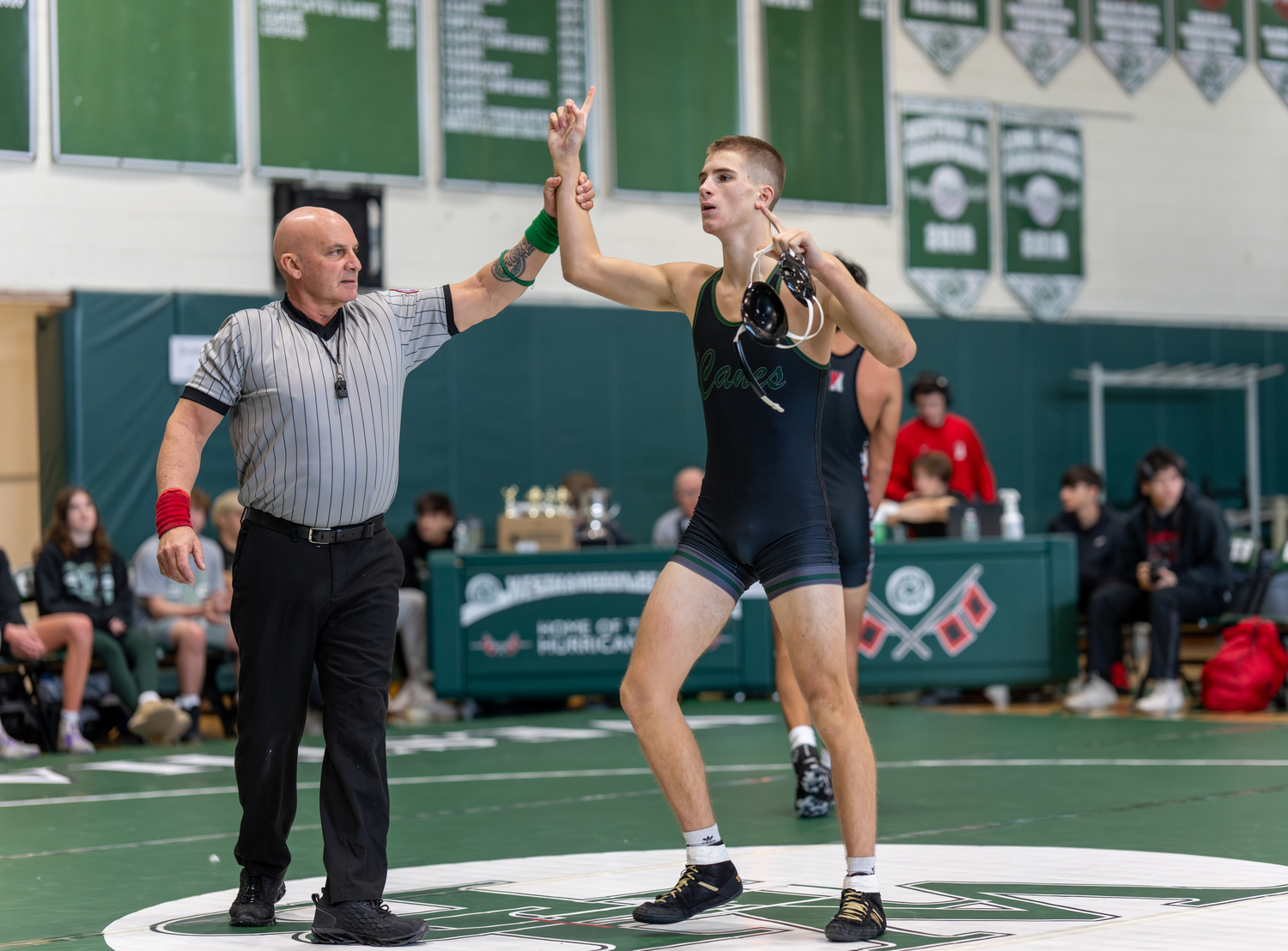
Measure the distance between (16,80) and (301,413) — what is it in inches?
346

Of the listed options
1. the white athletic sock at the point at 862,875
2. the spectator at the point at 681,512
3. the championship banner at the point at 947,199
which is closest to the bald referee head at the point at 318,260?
the white athletic sock at the point at 862,875

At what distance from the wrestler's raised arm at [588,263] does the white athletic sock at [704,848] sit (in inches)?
54.3

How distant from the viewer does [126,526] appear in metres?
11.9

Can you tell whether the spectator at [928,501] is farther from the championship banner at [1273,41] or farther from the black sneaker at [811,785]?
the championship banner at [1273,41]

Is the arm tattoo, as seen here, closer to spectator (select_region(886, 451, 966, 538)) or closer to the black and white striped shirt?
the black and white striped shirt

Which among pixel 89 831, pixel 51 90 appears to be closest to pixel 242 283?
pixel 51 90

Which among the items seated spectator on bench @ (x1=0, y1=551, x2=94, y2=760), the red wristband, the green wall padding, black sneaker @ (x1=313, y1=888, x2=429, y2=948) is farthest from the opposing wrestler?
the green wall padding

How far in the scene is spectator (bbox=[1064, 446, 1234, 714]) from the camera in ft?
32.3

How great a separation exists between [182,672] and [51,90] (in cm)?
477

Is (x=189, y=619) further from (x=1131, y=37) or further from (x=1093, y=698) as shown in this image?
(x=1131, y=37)

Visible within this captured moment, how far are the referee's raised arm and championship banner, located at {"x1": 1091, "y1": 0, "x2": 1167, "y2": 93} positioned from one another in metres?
13.1

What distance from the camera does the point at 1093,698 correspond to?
1007cm

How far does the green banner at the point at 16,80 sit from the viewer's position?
11.4m

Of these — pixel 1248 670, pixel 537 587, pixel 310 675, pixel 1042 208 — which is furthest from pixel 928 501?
pixel 310 675
